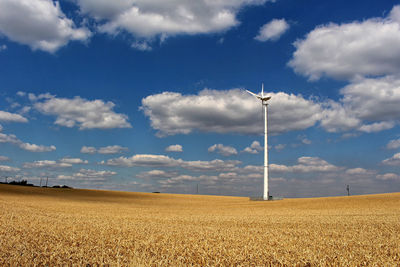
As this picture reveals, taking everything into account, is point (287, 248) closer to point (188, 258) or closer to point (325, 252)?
point (325, 252)

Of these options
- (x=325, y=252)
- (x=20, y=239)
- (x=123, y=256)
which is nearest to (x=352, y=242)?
(x=325, y=252)

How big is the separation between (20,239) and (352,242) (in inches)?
347

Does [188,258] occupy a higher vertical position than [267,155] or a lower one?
lower

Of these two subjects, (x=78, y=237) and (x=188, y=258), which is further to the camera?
(x=78, y=237)

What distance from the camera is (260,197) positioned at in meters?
66.7

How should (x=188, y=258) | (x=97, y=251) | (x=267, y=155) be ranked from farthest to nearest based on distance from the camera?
(x=267, y=155), (x=97, y=251), (x=188, y=258)

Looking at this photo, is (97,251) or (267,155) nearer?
(97,251)

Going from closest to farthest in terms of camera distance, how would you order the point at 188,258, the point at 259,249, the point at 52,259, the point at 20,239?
1. the point at 52,259
2. the point at 188,258
3. the point at 259,249
4. the point at 20,239

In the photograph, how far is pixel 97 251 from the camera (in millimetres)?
6516

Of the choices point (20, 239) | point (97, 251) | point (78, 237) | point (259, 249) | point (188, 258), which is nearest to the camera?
point (188, 258)

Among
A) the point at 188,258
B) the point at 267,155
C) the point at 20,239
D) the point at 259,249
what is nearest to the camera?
the point at 188,258

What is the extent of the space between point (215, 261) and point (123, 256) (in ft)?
6.07

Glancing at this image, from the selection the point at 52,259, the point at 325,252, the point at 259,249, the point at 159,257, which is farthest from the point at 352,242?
the point at 52,259

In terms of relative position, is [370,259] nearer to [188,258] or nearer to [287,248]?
[287,248]
